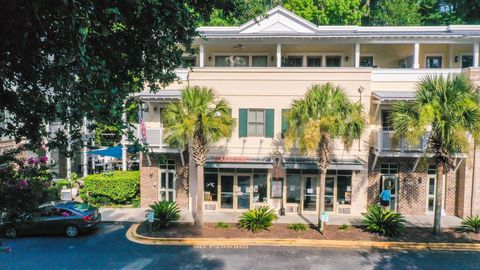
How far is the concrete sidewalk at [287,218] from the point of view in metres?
18.4

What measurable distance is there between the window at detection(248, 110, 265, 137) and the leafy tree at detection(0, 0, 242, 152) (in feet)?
39.0

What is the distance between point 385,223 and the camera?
1639 cm

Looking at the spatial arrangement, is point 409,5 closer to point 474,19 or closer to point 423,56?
point 474,19

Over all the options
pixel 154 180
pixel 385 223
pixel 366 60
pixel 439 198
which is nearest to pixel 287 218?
pixel 385 223

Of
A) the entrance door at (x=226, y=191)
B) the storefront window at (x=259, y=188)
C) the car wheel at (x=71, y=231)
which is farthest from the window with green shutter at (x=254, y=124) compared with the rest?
the car wheel at (x=71, y=231)

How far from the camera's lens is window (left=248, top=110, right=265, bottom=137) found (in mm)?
20031

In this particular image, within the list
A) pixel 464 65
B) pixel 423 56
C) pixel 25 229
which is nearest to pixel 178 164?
pixel 25 229

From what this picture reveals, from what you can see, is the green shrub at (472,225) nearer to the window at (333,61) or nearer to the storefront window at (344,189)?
the storefront window at (344,189)

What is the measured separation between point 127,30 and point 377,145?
15112mm

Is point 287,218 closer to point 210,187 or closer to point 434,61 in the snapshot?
point 210,187

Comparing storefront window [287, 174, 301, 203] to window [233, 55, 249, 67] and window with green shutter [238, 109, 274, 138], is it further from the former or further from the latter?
window [233, 55, 249, 67]

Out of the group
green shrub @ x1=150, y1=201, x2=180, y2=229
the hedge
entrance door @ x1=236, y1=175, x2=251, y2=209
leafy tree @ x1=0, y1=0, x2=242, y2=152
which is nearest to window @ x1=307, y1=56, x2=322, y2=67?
entrance door @ x1=236, y1=175, x2=251, y2=209

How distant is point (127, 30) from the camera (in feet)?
24.5

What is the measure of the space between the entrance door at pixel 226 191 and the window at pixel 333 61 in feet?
32.2
